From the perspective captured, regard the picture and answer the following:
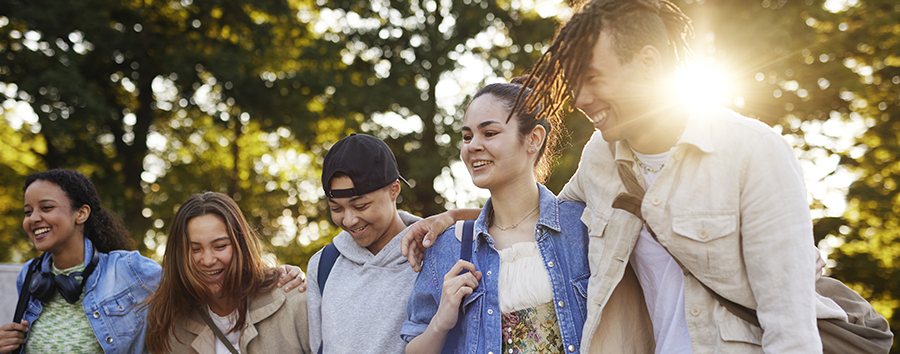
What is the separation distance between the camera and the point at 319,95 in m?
16.4

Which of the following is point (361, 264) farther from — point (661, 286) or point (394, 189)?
point (661, 286)

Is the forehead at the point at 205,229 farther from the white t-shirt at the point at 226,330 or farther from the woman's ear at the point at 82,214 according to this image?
the woman's ear at the point at 82,214

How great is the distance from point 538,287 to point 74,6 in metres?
14.6

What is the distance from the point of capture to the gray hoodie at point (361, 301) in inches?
125

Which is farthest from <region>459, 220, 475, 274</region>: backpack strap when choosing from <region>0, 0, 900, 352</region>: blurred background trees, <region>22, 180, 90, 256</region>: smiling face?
<region>0, 0, 900, 352</region>: blurred background trees

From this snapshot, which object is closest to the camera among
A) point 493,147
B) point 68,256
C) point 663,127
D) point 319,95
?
point 663,127

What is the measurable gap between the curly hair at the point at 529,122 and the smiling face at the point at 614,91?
0.43 metres

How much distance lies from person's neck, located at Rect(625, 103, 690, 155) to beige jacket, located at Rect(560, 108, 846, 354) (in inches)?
2.5

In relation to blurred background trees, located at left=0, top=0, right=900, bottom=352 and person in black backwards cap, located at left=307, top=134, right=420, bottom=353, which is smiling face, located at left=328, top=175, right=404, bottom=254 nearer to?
person in black backwards cap, located at left=307, top=134, right=420, bottom=353

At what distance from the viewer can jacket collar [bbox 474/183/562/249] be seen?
267 cm

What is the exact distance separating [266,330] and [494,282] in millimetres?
1715

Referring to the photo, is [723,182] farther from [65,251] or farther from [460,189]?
[460,189]

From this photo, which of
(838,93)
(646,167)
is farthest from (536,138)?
(838,93)

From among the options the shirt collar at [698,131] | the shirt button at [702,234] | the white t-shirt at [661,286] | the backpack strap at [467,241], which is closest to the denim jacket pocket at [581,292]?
the white t-shirt at [661,286]
